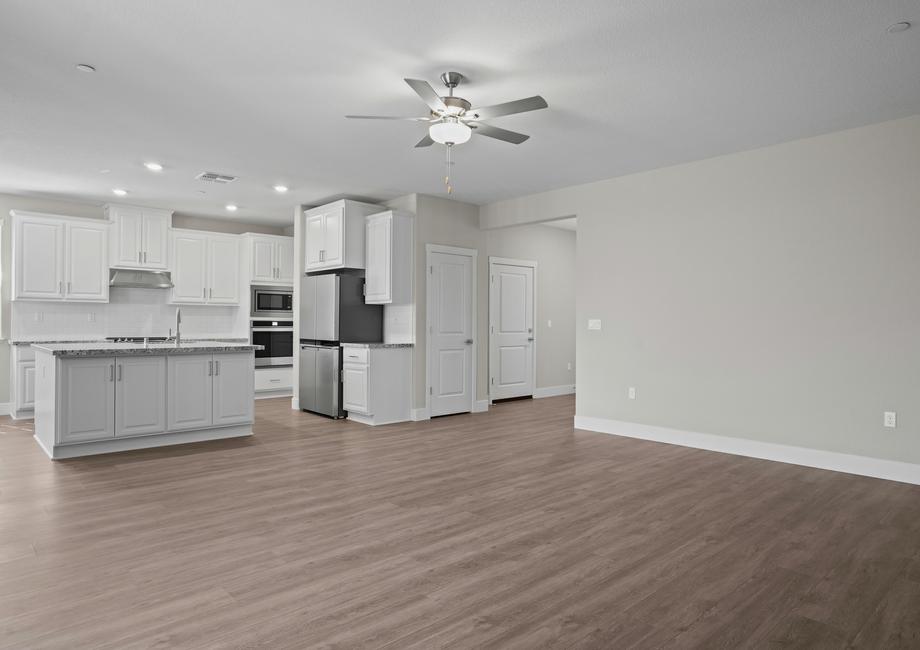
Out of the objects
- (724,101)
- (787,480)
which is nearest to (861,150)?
(724,101)

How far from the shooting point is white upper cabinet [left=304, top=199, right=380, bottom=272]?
22.8ft

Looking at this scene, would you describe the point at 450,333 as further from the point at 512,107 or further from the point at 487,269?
the point at 512,107

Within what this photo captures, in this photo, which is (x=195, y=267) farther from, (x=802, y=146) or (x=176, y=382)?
(x=802, y=146)

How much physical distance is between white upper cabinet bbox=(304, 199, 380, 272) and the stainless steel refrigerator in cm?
19

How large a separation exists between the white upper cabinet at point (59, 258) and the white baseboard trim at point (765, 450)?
6461 millimetres


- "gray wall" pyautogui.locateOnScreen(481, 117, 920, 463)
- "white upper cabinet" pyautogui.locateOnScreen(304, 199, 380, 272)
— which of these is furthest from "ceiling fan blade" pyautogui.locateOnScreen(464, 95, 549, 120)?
"white upper cabinet" pyautogui.locateOnScreen(304, 199, 380, 272)

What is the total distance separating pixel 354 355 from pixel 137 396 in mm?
2348

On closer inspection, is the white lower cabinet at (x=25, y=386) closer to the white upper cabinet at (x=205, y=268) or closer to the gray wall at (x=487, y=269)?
the white upper cabinet at (x=205, y=268)

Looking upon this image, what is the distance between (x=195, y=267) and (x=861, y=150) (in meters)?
8.07

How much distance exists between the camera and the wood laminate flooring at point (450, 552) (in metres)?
2.18

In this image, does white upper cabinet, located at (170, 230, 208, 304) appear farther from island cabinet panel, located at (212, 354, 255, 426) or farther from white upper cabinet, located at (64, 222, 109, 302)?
Answer: island cabinet panel, located at (212, 354, 255, 426)

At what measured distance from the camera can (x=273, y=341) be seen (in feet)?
28.7

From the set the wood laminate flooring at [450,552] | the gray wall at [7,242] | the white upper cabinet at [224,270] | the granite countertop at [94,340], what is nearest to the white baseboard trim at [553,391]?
the wood laminate flooring at [450,552]

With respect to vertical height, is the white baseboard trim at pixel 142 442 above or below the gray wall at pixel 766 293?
below
